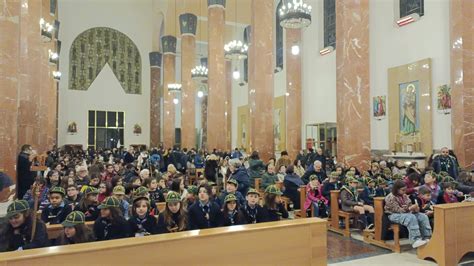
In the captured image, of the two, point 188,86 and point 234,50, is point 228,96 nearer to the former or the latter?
point 188,86

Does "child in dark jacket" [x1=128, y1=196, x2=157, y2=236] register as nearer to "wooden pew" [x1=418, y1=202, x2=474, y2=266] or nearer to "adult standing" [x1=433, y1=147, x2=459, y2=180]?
"wooden pew" [x1=418, y1=202, x2=474, y2=266]

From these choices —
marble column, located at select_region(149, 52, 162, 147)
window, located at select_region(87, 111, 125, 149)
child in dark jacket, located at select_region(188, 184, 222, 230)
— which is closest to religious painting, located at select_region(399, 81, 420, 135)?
child in dark jacket, located at select_region(188, 184, 222, 230)

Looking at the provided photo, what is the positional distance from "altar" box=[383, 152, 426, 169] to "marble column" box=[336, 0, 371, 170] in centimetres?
347

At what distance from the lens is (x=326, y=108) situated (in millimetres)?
18719

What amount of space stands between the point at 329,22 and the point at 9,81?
14.5 m

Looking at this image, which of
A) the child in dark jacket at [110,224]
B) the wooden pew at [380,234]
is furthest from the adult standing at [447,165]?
the child in dark jacket at [110,224]

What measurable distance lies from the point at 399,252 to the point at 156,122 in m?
23.5

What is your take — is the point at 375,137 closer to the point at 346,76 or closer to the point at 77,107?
the point at 346,76

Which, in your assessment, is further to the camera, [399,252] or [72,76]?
[72,76]

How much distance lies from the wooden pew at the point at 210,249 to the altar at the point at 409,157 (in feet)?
34.1

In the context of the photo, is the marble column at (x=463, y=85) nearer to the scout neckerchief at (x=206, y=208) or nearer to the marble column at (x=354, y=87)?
the marble column at (x=354, y=87)

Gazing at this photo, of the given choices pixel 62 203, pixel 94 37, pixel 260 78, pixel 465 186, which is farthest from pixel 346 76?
pixel 94 37

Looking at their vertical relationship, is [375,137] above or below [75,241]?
above

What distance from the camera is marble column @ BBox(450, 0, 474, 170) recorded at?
35.0 feet
